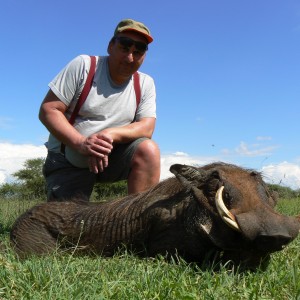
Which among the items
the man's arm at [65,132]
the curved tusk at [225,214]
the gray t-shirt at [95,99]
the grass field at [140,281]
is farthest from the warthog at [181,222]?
the gray t-shirt at [95,99]

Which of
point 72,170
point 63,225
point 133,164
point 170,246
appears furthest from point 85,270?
point 72,170

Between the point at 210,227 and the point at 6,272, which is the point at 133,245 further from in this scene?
the point at 6,272

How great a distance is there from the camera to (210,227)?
344 cm

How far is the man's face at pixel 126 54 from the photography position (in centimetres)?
504

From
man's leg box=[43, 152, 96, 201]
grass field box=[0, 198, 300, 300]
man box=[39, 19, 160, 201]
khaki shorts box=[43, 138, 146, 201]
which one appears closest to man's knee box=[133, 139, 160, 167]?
man box=[39, 19, 160, 201]

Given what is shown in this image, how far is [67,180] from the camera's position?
5273 mm

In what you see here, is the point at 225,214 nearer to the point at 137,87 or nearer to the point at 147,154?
the point at 147,154

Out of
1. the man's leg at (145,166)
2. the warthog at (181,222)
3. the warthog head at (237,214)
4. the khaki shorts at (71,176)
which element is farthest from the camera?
the khaki shorts at (71,176)

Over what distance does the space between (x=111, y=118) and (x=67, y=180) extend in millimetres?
767

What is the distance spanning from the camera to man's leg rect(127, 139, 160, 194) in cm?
479

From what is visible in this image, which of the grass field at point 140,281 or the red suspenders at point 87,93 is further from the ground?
the red suspenders at point 87,93

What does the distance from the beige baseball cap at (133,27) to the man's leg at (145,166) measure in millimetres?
1022

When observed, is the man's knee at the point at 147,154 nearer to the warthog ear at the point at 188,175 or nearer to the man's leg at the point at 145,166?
the man's leg at the point at 145,166

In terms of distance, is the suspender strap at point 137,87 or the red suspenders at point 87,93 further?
the suspender strap at point 137,87
